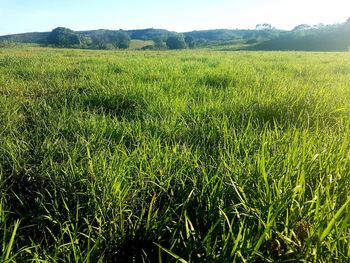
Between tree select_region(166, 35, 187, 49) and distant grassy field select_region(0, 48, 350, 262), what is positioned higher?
tree select_region(166, 35, 187, 49)

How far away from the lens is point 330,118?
2.77m

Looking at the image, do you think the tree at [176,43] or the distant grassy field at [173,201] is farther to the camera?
the tree at [176,43]

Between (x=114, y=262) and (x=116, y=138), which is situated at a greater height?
(x=116, y=138)

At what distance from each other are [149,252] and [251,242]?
0.43m

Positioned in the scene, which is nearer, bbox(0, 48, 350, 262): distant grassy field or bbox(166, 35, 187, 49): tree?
bbox(0, 48, 350, 262): distant grassy field

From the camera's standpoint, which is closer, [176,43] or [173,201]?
[173,201]

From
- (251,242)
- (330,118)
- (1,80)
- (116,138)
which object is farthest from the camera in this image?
(1,80)

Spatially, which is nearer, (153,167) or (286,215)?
(286,215)

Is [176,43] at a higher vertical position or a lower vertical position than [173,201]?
higher

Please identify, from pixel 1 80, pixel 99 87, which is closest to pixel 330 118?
pixel 99 87

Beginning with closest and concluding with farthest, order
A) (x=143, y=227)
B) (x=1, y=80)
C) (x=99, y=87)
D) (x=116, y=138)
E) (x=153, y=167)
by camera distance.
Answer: (x=143, y=227)
(x=153, y=167)
(x=116, y=138)
(x=99, y=87)
(x=1, y=80)

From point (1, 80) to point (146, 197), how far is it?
468 cm

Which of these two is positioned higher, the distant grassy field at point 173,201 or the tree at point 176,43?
the tree at point 176,43

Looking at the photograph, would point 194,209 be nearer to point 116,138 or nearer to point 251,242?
point 251,242
